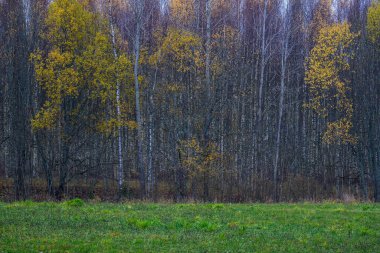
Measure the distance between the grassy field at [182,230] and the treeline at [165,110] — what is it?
11.6m

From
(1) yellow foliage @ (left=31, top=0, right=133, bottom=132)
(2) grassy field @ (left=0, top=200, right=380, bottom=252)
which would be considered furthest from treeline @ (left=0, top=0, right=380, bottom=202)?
(2) grassy field @ (left=0, top=200, right=380, bottom=252)

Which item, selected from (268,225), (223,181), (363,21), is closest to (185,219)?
(268,225)

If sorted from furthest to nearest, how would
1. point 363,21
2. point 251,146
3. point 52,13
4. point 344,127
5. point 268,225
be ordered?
point 363,21, point 251,146, point 344,127, point 52,13, point 268,225

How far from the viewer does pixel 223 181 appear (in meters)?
30.6

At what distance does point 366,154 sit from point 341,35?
925 centimetres

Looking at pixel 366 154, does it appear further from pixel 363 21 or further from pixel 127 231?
pixel 127 231

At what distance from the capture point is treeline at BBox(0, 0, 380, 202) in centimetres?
3042

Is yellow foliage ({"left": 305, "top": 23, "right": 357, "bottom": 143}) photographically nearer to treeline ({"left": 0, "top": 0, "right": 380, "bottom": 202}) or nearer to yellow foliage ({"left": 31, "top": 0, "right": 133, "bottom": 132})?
treeline ({"left": 0, "top": 0, "right": 380, "bottom": 202})

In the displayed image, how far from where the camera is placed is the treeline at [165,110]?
30422mm

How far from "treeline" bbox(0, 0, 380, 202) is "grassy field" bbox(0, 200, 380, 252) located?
1156cm

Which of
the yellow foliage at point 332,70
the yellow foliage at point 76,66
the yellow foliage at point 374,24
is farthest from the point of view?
the yellow foliage at point 374,24

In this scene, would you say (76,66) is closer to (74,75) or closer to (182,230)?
(74,75)

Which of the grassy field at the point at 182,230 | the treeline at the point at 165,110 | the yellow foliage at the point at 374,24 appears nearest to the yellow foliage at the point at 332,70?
the treeline at the point at 165,110

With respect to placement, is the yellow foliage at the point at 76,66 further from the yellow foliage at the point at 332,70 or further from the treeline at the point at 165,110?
the yellow foliage at the point at 332,70
